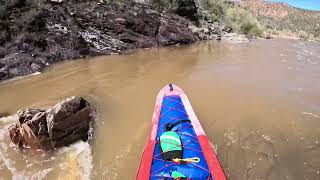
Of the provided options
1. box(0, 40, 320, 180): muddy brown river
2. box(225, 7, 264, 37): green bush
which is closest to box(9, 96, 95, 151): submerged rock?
box(0, 40, 320, 180): muddy brown river

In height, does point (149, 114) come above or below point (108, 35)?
below

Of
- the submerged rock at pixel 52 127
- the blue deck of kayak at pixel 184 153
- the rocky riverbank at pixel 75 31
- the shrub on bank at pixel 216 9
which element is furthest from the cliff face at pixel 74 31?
the shrub on bank at pixel 216 9

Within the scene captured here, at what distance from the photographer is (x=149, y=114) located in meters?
7.50

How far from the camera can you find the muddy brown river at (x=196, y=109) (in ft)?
17.9

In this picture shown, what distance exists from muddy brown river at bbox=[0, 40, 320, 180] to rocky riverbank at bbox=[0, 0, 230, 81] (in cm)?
124

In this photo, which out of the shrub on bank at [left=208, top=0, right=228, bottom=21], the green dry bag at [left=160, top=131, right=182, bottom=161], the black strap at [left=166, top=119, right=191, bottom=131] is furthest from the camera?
the shrub on bank at [left=208, top=0, right=228, bottom=21]

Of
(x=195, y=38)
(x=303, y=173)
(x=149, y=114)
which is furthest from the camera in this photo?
(x=195, y=38)

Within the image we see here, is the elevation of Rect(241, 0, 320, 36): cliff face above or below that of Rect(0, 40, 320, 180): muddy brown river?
above

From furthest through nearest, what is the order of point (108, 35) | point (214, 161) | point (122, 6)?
point (122, 6) < point (108, 35) < point (214, 161)

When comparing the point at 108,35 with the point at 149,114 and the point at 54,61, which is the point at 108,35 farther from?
the point at 149,114

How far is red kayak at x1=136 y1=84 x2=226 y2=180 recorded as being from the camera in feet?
14.7

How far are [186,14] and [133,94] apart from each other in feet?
48.1

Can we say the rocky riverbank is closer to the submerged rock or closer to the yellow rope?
the submerged rock

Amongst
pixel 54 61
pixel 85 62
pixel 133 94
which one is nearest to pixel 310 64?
pixel 133 94
